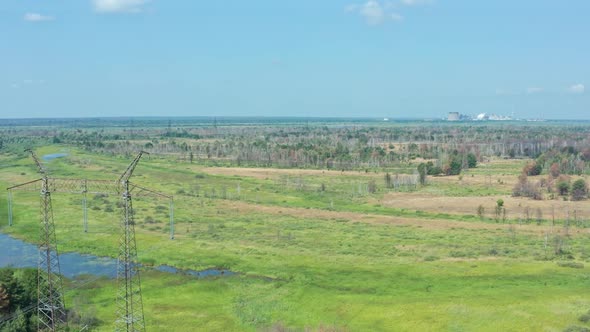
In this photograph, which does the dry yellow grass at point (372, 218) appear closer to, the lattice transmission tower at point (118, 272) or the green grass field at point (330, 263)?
the green grass field at point (330, 263)

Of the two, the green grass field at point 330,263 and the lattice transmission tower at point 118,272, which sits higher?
the lattice transmission tower at point 118,272

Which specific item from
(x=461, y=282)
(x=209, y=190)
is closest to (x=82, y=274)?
(x=461, y=282)

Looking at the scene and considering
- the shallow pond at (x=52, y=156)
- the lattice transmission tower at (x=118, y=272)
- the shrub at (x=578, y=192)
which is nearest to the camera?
the lattice transmission tower at (x=118, y=272)

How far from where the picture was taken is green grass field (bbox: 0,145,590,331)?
40031 millimetres

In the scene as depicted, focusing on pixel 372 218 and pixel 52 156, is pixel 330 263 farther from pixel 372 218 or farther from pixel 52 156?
pixel 52 156

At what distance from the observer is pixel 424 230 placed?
228ft

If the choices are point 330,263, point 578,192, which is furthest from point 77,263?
point 578,192

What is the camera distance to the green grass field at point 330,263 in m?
40.0

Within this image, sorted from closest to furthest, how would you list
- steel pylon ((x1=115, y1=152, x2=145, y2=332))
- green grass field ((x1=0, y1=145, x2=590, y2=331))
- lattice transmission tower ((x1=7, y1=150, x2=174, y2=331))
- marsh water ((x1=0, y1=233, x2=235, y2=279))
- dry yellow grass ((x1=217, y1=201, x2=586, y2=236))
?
steel pylon ((x1=115, y1=152, x2=145, y2=332)) < lattice transmission tower ((x1=7, y1=150, x2=174, y2=331)) < green grass field ((x1=0, y1=145, x2=590, y2=331)) < marsh water ((x1=0, y1=233, x2=235, y2=279)) < dry yellow grass ((x1=217, y1=201, x2=586, y2=236))

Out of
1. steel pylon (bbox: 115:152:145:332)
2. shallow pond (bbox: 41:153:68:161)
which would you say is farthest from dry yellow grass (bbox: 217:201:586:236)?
shallow pond (bbox: 41:153:68:161)

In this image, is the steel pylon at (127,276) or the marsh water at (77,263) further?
the marsh water at (77,263)

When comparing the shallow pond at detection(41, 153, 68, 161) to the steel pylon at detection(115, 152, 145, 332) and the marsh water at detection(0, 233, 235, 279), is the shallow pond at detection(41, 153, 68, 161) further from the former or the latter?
the steel pylon at detection(115, 152, 145, 332)

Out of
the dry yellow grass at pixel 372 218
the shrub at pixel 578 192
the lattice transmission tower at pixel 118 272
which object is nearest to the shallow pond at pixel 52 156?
the dry yellow grass at pixel 372 218

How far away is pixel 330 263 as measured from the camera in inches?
2119
